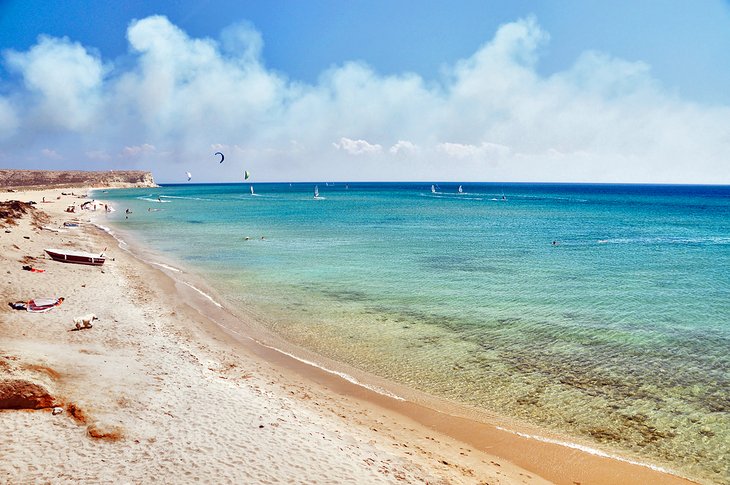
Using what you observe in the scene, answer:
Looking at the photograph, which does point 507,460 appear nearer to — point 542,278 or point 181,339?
point 181,339

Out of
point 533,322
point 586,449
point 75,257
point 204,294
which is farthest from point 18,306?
point 533,322

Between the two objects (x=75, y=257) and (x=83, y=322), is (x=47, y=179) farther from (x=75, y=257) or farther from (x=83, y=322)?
(x=83, y=322)

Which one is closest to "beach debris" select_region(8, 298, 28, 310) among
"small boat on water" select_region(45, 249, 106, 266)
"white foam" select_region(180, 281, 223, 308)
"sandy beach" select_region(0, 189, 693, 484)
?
"sandy beach" select_region(0, 189, 693, 484)

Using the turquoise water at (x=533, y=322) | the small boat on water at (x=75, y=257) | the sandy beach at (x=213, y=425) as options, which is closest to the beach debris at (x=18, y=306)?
the sandy beach at (x=213, y=425)

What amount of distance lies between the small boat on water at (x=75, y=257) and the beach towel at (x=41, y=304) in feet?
31.2

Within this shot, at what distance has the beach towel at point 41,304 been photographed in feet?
54.5

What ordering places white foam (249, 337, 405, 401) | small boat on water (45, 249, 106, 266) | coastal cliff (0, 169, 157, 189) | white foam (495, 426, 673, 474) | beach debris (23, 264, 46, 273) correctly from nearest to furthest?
white foam (495, 426, 673, 474) → white foam (249, 337, 405, 401) → beach debris (23, 264, 46, 273) → small boat on water (45, 249, 106, 266) → coastal cliff (0, 169, 157, 189)

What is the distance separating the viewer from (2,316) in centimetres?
1541

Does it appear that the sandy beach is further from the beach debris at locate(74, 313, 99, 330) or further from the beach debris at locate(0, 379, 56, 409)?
the beach debris at locate(74, 313, 99, 330)

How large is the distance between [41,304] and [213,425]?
11912 mm

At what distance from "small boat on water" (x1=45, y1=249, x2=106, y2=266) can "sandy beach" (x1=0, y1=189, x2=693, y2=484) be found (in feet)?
36.5

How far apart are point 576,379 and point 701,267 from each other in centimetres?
2497

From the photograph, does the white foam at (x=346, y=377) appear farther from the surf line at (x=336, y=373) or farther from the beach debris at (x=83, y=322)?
the beach debris at (x=83, y=322)

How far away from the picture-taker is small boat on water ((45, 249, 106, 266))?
85.6ft
